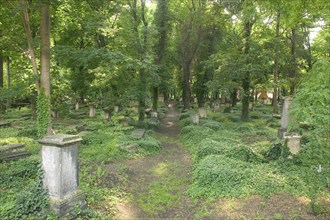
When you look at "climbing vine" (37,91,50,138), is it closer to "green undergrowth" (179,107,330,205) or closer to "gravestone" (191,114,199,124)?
"green undergrowth" (179,107,330,205)

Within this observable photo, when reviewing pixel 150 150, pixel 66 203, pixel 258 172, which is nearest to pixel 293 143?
pixel 258 172

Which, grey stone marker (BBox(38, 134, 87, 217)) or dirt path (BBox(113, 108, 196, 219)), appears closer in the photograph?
grey stone marker (BBox(38, 134, 87, 217))

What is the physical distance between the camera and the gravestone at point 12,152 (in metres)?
8.59

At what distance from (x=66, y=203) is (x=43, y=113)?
16.7 ft

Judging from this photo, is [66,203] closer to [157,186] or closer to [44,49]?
[157,186]

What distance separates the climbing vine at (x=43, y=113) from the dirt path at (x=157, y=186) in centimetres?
309

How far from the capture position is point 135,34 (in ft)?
50.4

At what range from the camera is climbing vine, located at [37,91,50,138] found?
9.16 meters

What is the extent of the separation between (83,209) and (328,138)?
5.39 meters

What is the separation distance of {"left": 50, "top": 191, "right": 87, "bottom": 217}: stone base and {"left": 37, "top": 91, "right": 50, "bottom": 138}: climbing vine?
475 cm

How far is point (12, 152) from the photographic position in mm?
8891

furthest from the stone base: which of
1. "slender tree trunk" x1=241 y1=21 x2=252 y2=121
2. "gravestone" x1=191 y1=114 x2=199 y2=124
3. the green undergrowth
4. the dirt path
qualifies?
"slender tree trunk" x1=241 y1=21 x2=252 y2=121

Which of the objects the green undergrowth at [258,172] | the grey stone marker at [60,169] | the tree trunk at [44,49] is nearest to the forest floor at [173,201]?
the green undergrowth at [258,172]

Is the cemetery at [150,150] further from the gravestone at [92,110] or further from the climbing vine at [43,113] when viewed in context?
the gravestone at [92,110]
